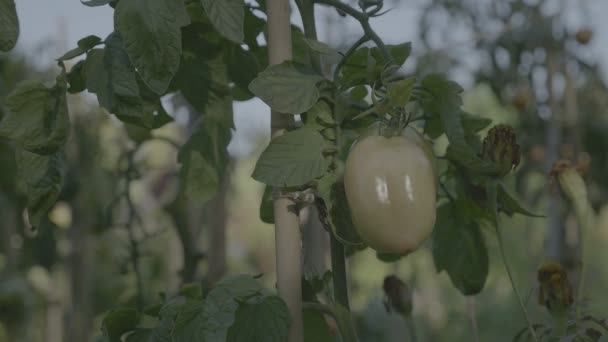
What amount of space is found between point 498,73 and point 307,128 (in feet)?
2.81

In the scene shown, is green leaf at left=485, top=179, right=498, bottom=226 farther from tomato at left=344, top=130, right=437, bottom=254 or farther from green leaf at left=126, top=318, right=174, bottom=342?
green leaf at left=126, top=318, right=174, bottom=342

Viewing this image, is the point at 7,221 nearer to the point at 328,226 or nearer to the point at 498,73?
the point at 498,73

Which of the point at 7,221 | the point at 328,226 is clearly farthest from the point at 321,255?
the point at 7,221

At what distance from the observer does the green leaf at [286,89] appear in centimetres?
51

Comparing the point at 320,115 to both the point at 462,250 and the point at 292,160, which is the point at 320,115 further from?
the point at 462,250

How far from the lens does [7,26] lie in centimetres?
52

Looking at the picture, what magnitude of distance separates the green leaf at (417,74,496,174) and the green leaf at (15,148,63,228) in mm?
261

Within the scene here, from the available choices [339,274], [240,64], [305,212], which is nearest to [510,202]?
[339,274]

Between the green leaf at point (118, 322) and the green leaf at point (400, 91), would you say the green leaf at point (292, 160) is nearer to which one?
the green leaf at point (400, 91)

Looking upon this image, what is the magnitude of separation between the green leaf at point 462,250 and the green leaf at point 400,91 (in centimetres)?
20

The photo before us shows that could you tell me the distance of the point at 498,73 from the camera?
1329 mm

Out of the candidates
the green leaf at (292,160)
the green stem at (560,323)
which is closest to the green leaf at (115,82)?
the green leaf at (292,160)

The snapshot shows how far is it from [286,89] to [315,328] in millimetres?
195

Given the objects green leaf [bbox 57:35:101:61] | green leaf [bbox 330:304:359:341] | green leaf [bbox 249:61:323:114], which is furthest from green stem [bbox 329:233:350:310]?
green leaf [bbox 57:35:101:61]
